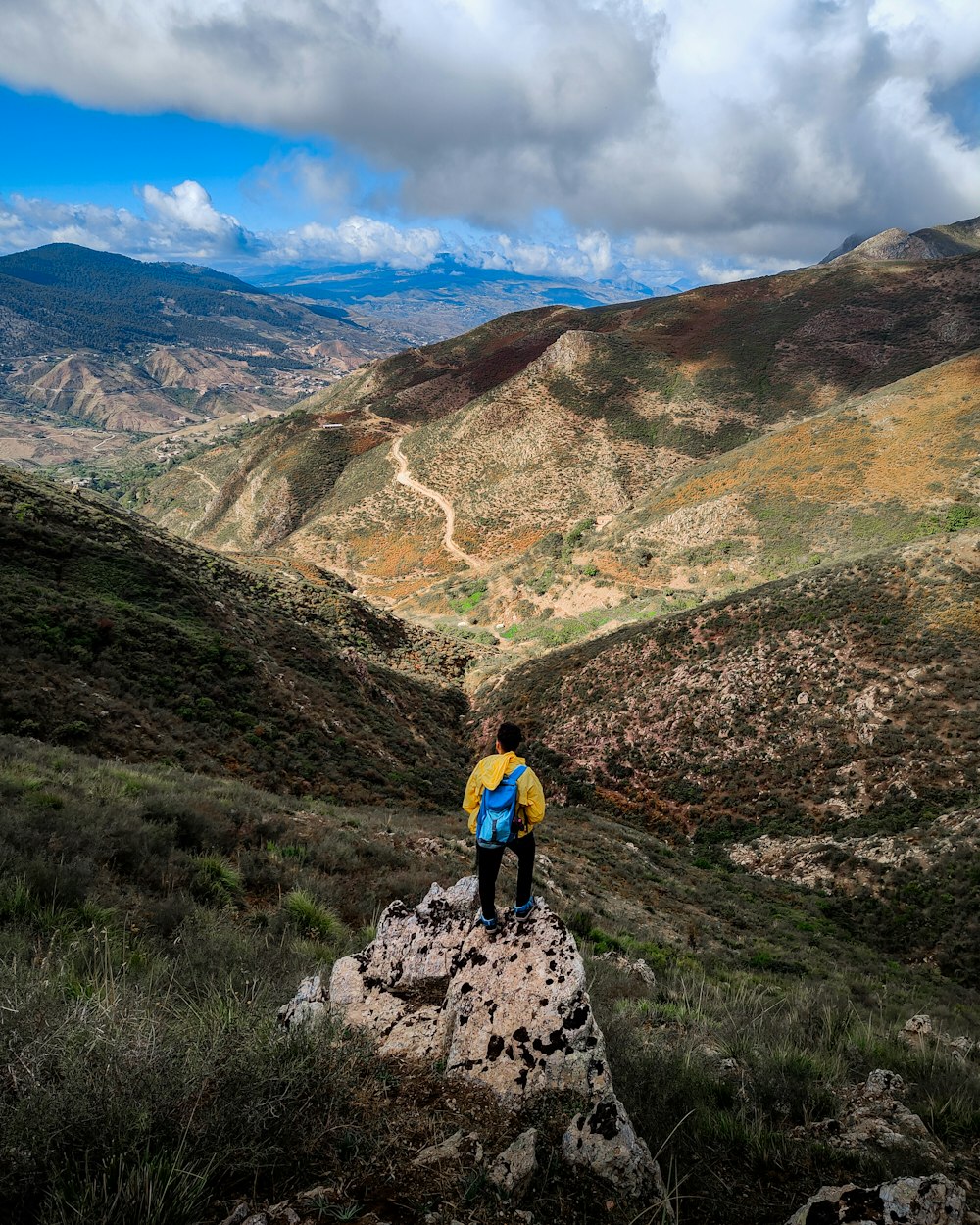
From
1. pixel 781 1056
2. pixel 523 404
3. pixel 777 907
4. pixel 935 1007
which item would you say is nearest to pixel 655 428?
pixel 523 404

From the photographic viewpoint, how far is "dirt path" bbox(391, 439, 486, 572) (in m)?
57.7

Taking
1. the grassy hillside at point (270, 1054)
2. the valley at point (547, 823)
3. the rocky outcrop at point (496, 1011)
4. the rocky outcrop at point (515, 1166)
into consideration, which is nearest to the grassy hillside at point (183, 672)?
the valley at point (547, 823)

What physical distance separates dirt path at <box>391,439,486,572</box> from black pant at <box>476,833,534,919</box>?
4973 cm

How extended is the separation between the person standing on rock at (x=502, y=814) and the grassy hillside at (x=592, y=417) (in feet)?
165

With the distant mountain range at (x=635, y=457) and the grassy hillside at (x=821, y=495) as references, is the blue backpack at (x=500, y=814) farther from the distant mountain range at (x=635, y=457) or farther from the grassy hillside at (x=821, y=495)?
the grassy hillside at (x=821, y=495)

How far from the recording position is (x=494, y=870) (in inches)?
194

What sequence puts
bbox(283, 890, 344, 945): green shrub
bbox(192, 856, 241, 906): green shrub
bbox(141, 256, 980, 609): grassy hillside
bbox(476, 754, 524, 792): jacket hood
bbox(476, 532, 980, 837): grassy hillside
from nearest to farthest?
bbox(476, 754, 524, 792): jacket hood, bbox(283, 890, 344, 945): green shrub, bbox(192, 856, 241, 906): green shrub, bbox(476, 532, 980, 837): grassy hillside, bbox(141, 256, 980, 609): grassy hillside

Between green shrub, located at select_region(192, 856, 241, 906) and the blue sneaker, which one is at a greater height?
the blue sneaker

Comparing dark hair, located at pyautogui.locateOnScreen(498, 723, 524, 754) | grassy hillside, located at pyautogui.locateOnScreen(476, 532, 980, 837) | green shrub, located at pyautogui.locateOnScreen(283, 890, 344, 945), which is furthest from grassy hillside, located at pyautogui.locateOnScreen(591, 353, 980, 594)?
dark hair, located at pyautogui.locateOnScreen(498, 723, 524, 754)

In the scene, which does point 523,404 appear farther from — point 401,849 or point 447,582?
point 401,849

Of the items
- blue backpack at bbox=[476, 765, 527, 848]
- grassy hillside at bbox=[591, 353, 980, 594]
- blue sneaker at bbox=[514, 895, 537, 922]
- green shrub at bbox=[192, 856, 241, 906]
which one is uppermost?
grassy hillside at bbox=[591, 353, 980, 594]

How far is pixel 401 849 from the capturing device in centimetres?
1076

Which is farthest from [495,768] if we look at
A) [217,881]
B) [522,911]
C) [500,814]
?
[217,881]

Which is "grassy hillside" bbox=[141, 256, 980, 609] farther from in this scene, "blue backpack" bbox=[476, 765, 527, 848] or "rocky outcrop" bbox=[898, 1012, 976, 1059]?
"blue backpack" bbox=[476, 765, 527, 848]
